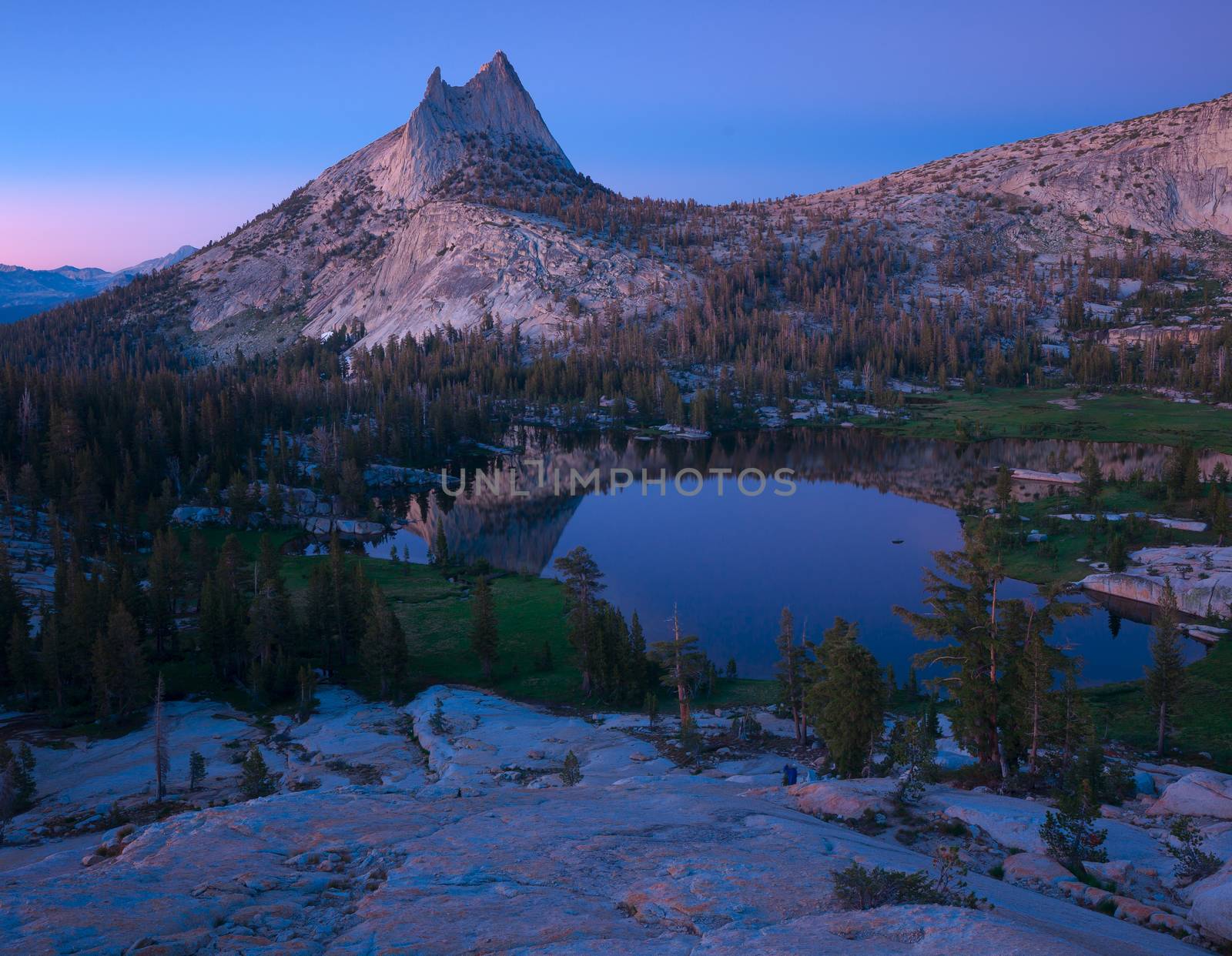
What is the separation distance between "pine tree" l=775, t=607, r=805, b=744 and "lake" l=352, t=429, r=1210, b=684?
14.3 m

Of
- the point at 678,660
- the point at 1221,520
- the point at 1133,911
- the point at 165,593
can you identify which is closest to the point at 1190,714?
the point at 678,660

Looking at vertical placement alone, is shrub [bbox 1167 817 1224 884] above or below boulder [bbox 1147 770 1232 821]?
above

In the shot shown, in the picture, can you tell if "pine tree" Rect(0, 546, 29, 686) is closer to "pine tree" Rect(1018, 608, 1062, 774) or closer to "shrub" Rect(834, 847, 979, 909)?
"shrub" Rect(834, 847, 979, 909)

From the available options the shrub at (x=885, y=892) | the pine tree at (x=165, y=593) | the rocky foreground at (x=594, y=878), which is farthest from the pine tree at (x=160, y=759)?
the shrub at (x=885, y=892)

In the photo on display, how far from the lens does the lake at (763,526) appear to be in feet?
198

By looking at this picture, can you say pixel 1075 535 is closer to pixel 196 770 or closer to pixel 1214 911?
Result: pixel 1214 911

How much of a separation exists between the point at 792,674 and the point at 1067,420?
131247mm

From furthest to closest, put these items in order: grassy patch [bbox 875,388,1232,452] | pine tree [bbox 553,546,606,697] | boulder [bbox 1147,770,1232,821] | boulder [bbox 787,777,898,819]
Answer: grassy patch [bbox 875,388,1232,452], pine tree [bbox 553,546,606,697], boulder [bbox 1147,770,1232,821], boulder [bbox 787,777,898,819]

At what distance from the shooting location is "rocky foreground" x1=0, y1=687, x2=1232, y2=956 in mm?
11227

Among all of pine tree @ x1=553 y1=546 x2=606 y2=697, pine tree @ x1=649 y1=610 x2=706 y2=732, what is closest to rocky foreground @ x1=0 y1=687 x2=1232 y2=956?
pine tree @ x1=649 y1=610 x2=706 y2=732

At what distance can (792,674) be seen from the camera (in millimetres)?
38062

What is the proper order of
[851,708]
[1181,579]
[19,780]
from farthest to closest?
[1181,579] → [19,780] → [851,708]

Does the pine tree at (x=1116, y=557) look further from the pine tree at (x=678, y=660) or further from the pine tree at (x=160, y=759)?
the pine tree at (x=160, y=759)

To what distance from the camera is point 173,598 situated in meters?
63.5
